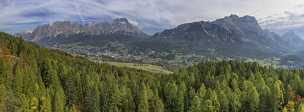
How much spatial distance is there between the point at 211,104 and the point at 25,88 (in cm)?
8463

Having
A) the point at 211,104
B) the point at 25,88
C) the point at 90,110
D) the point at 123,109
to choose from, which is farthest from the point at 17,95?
the point at 211,104

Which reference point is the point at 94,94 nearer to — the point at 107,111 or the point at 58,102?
the point at 107,111

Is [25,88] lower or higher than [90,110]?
higher

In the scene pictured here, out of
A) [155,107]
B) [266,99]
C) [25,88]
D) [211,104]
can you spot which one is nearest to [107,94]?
[155,107]

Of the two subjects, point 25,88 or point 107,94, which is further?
point 107,94

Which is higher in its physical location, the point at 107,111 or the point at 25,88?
the point at 25,88

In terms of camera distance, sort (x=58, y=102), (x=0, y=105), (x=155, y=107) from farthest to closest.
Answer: (x=155, y=107) < (x=58, y=102) < (x=0, y=105)

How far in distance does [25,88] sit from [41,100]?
56.3 feet

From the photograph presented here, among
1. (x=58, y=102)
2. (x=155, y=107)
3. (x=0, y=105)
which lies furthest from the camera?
(x=155, y=107)

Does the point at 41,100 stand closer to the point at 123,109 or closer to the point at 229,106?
the point at 123,109

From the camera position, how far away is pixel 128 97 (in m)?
196

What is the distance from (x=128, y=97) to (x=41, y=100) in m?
43.2

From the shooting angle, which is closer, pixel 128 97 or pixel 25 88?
pixel 25 88

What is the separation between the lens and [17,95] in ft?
579
